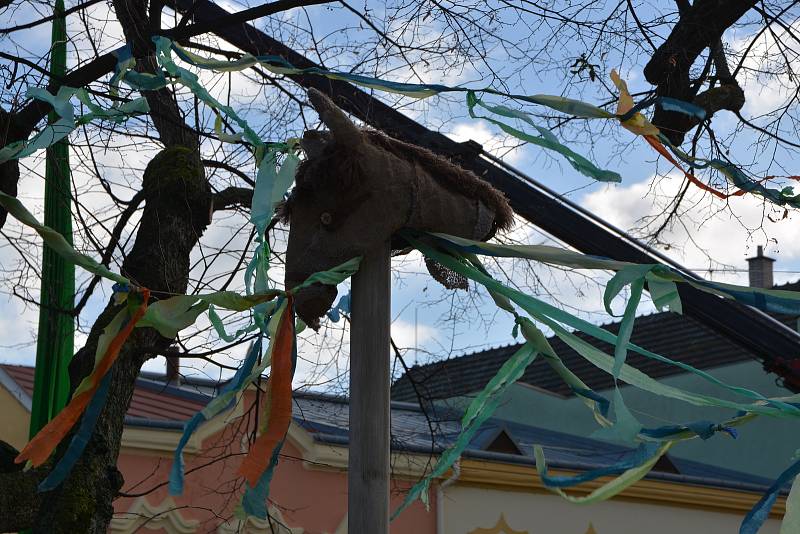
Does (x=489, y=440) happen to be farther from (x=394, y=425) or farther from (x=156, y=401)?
(x=156, y=401)

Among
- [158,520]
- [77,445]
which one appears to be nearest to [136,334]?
[77,445]

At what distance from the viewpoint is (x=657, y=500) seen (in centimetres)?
970

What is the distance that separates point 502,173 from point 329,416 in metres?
3.80

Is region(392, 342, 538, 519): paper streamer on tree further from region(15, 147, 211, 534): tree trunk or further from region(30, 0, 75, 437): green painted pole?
region(30, 0, 75, 437): green painted pole

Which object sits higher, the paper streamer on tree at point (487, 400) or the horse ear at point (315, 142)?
the horse ear at point (315, 142)

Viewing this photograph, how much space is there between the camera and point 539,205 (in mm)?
5816

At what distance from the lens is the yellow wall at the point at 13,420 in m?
7.99

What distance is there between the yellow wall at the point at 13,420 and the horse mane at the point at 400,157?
6253 mm

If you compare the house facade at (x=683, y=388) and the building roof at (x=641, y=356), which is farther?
the building roof at (x=641, y=356)

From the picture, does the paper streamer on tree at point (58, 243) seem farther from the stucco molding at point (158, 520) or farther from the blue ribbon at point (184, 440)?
the stucco molding at point (158, 520)

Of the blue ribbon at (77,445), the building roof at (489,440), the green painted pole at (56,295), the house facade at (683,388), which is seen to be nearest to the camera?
the blue ribbon at (77,445)

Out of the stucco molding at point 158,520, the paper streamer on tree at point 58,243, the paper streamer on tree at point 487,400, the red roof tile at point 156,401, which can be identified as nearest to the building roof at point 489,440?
the red roof tile at point 156,401

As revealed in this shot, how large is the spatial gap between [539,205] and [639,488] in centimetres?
472

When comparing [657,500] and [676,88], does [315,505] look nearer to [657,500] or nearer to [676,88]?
[657,500]
